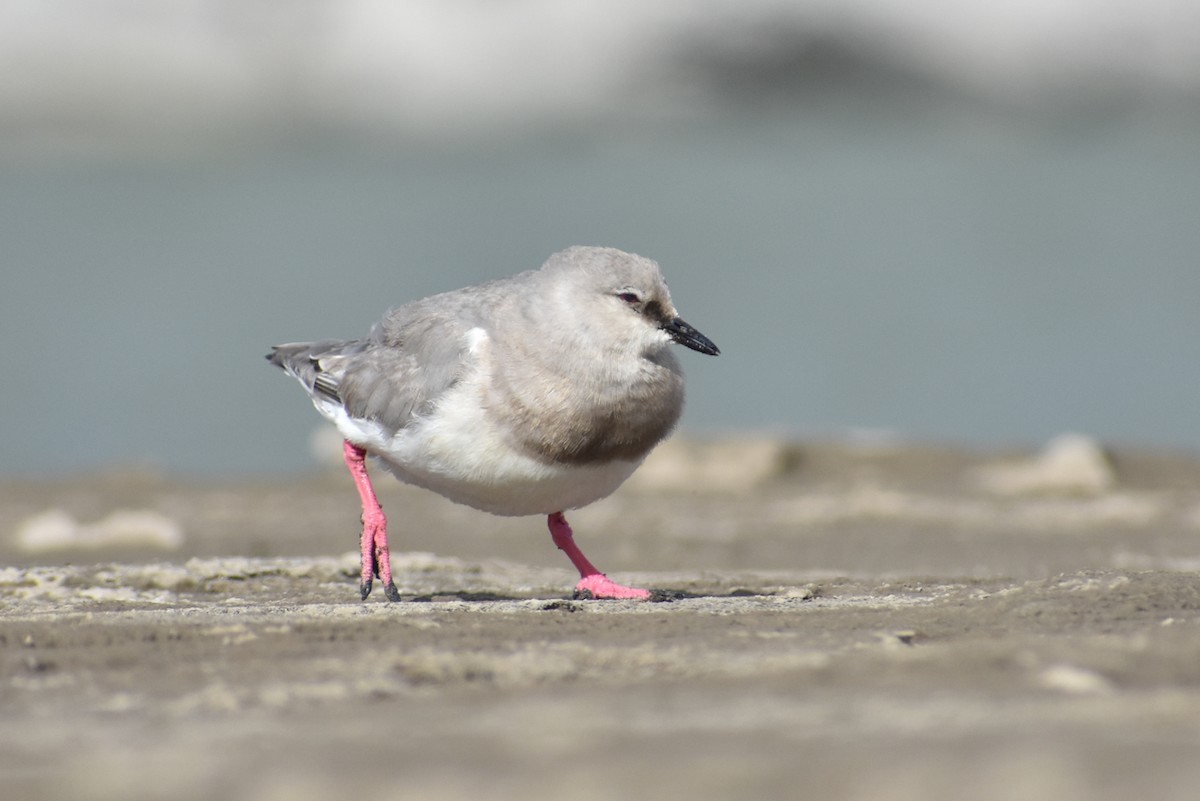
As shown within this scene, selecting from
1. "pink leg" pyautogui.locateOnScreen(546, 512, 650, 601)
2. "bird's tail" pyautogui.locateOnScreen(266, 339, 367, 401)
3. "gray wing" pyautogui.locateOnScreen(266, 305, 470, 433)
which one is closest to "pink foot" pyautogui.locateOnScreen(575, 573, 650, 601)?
"pink leg" pyautogui.locateOnScreen(546, 512, 650, 601)

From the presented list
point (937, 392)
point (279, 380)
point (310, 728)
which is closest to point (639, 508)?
point (310, 728)

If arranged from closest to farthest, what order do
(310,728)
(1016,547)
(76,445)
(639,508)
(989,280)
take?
(310,728)
(1016,547)
(639,508)
(76,445)
(989,280)

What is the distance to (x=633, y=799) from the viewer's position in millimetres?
3213

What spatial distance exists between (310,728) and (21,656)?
4.64 ft

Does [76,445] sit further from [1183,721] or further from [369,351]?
[1183,721]

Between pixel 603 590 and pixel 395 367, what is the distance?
1385mm

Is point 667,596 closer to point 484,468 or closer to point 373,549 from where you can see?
point 484,468

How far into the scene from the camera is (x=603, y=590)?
7020mm

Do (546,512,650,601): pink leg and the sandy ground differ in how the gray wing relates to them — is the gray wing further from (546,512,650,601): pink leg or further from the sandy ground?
(546,512,650,601): pink leg

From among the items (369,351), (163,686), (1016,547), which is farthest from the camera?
(1016,547)

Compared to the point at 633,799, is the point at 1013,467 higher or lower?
higher

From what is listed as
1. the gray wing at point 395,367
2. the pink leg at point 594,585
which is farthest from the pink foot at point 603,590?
the gray wing at point 395,367

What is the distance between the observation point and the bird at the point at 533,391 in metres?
6.69

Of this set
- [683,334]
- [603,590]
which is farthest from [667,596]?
[683,334]
